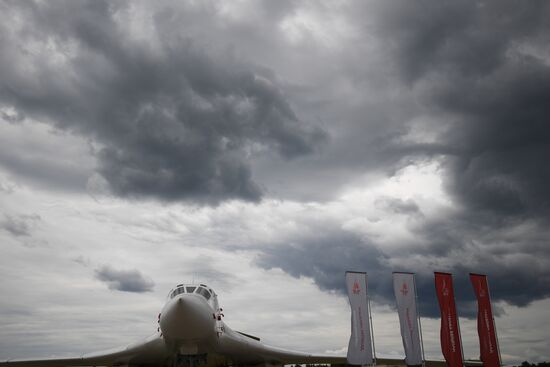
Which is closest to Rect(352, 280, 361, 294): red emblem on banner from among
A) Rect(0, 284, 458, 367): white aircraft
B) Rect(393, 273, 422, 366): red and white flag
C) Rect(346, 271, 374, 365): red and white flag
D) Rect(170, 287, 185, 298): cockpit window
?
Rect(346, 271, 374, 365): red and white flag

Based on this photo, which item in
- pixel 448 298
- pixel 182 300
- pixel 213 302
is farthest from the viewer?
pixel 448 298

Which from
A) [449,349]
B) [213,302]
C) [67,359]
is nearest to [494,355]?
[449,349]

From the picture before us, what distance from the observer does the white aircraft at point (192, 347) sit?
16.4 meters

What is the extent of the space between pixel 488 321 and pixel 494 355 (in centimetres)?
214

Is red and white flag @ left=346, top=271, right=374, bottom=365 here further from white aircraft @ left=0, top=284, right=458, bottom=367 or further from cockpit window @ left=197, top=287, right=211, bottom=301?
cockpit window @ left=197, top=287, right=211, bottom=301

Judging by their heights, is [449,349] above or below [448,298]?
below

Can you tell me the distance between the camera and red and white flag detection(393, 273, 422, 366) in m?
26.0

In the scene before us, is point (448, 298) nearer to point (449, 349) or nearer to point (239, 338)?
point (449, 349)

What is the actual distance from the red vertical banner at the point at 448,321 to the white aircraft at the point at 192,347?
6376 mm

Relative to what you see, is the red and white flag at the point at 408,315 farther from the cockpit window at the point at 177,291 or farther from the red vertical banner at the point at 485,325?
the cockpit window at the point at 177,291

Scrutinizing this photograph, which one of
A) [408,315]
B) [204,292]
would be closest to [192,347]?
[204,292]

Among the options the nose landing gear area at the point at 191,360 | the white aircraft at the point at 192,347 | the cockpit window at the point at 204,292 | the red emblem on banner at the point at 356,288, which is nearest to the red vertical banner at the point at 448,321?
the red emblem on banner at the point at 356,288

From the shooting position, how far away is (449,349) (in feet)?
85.5

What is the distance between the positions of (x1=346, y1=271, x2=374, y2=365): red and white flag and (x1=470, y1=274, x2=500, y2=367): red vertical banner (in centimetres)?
792
